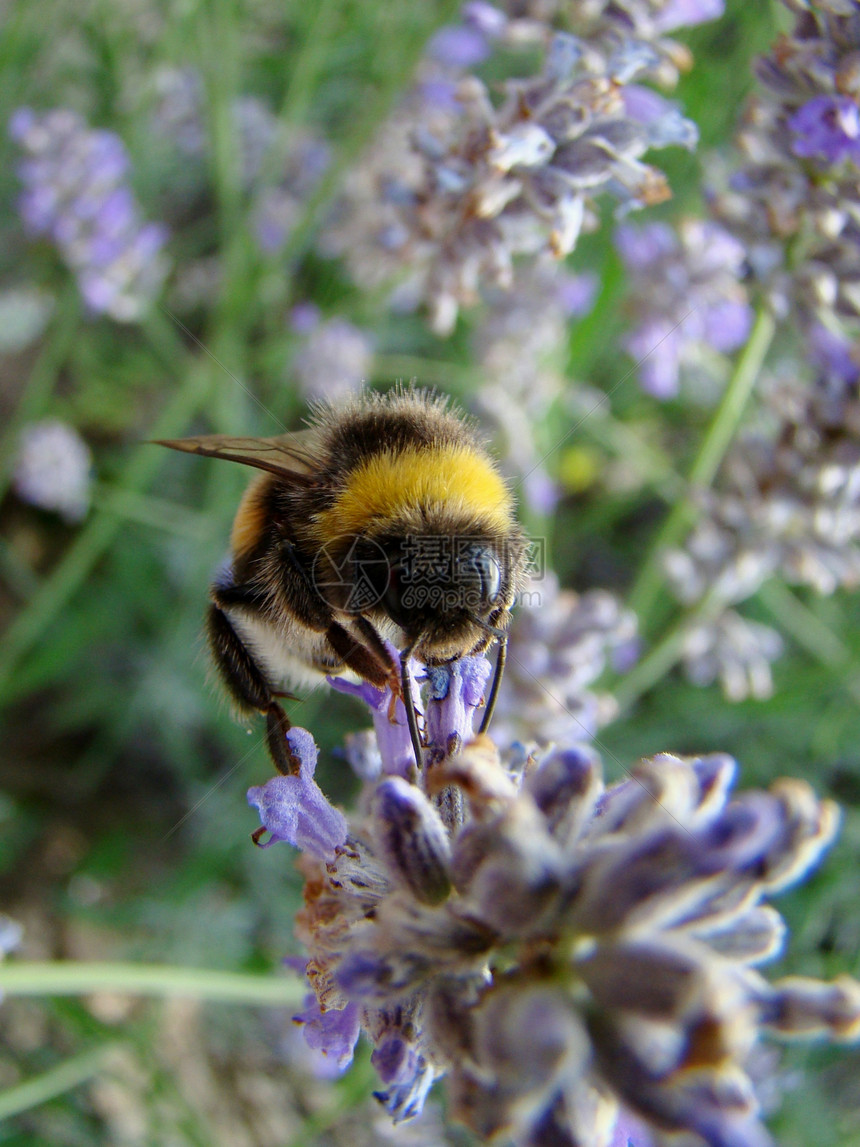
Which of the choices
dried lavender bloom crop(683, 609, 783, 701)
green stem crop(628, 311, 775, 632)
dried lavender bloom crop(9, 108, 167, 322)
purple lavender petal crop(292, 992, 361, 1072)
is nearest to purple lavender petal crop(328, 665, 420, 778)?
purple lavender petal crop(292, 992, 361, 1072)

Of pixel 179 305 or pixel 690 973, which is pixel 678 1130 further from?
pixel 179 305

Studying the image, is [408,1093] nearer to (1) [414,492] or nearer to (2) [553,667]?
(1) [414,492]

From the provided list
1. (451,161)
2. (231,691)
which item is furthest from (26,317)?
(231,691)

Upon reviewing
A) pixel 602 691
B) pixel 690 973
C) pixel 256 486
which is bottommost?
pixel 602 691

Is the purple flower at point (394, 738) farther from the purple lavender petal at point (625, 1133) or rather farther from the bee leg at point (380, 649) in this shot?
the purple lavender petal at point (625, 1133)

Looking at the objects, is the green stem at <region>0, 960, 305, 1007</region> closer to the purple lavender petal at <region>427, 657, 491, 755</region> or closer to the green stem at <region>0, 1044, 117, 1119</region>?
the green stem at <region>0, 1044, 117, 1119</region>
